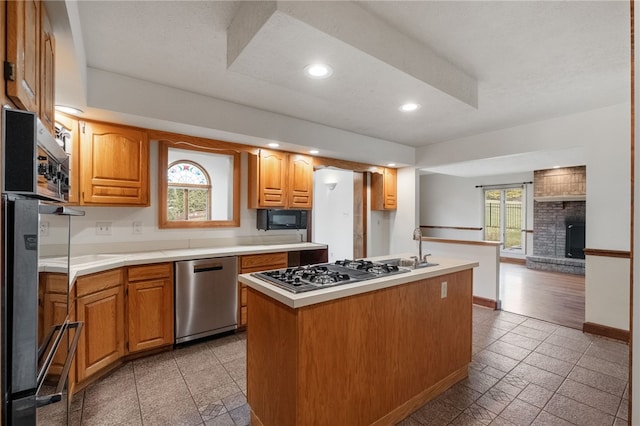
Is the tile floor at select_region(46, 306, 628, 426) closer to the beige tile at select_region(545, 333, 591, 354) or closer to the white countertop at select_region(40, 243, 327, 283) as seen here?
the beige tile at select_region(545, 333, 591, 354)

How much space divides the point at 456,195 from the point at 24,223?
362 inches

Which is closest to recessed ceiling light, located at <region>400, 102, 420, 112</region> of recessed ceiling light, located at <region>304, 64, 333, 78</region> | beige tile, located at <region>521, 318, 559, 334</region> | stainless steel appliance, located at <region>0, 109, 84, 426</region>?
recessed ceiling light, located at <region>304, 64, 333, 78</region>

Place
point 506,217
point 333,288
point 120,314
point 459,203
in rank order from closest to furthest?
point 333,288 → point 120,314 → point 506,217 → point 459,203

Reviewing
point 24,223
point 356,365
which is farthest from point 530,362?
point 24,223

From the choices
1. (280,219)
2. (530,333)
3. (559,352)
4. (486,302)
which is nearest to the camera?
(559,352)

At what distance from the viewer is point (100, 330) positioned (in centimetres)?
233

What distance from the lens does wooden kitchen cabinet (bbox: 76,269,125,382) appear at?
2.16 m

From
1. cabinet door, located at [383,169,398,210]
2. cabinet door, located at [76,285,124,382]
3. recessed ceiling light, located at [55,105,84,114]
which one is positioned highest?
recessed ceiling light, located at [55,105,84,114]

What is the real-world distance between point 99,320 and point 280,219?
210 centimetres

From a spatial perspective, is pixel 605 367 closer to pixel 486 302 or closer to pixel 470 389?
pixel 470 389

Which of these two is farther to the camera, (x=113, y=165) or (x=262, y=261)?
(x=262, y=261)

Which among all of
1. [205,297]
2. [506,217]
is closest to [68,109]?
[205,297]

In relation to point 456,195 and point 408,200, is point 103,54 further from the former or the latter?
point 456,195

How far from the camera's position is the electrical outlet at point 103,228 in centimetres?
287
